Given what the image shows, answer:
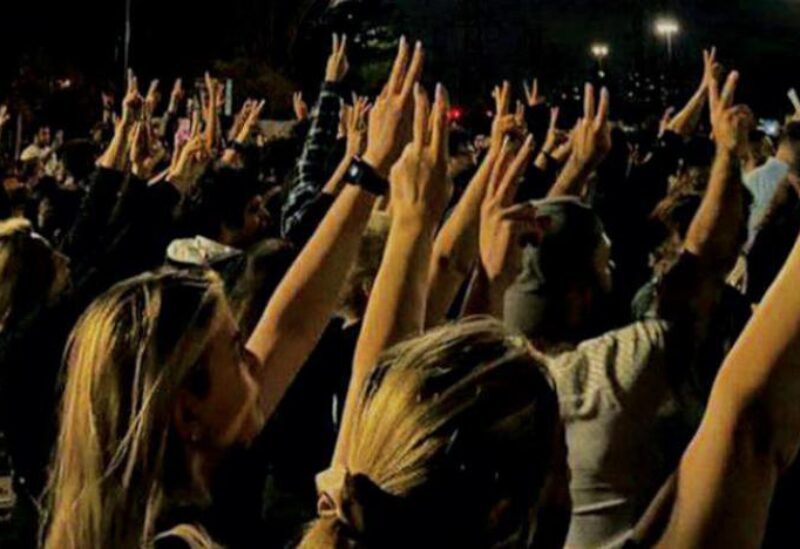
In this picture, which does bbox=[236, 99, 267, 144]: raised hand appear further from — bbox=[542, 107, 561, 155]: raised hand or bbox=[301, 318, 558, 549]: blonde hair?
bbox=[301, 318, 558, 549]: blonde hair

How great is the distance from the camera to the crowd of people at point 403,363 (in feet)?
6.66

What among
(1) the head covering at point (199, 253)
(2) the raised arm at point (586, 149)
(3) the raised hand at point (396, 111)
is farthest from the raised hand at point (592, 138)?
(3) the raised hand at point (396, 111)

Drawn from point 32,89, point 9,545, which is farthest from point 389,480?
point 32,89

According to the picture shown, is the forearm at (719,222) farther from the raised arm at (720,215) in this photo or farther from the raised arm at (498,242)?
the raised arm at (498,242)

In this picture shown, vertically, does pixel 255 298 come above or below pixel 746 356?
below

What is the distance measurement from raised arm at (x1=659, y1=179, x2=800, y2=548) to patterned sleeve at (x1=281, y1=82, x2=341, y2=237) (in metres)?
4.15

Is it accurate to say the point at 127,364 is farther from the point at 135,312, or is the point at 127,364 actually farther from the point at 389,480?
the point at 389,480

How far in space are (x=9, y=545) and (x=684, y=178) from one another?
331 cm

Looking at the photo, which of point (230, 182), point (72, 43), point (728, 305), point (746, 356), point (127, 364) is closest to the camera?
point (746, 356)

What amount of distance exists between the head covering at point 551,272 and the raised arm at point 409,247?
1.47ft

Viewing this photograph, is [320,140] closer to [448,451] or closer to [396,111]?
[396,111]

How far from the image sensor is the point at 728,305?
4887 mm

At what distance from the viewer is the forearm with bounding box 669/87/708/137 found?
26.1ft

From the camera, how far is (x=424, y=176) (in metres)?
3.30
